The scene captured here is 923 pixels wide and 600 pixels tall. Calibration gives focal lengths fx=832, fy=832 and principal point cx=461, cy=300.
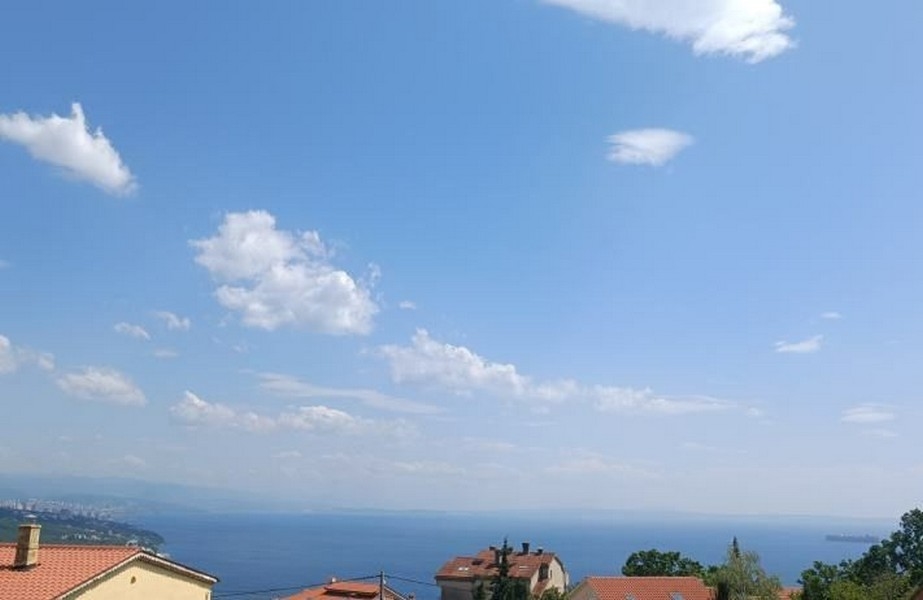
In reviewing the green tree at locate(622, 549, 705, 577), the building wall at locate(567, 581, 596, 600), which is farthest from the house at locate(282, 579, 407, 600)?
the green tree at locate(622, 549, 705, 577)

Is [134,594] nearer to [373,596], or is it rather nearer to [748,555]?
[373,596]

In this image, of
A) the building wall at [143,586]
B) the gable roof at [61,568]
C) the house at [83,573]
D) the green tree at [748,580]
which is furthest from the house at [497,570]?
the gable roof at [61,568]

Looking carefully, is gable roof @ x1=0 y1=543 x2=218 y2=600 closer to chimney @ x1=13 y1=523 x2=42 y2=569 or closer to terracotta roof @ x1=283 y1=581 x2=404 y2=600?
chimney @ x1=13 y1=523 x2=42 y2=569

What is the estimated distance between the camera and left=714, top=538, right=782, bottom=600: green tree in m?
46.9

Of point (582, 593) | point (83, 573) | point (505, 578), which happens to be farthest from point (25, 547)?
point (582, 593)

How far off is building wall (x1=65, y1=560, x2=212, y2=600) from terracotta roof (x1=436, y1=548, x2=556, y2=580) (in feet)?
139

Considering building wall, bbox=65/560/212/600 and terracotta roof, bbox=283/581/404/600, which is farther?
terracotta roof, bbox=283/581/404/600

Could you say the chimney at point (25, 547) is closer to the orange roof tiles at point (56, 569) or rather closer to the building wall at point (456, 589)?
the orange roof tiles at point (56, 569)

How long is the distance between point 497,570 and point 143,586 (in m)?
45.3

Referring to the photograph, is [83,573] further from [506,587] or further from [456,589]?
[456,589]

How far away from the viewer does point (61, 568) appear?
25.9m

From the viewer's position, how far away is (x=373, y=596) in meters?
51.4

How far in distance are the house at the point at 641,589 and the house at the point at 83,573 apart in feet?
120

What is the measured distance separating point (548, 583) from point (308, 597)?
82.7 ft
